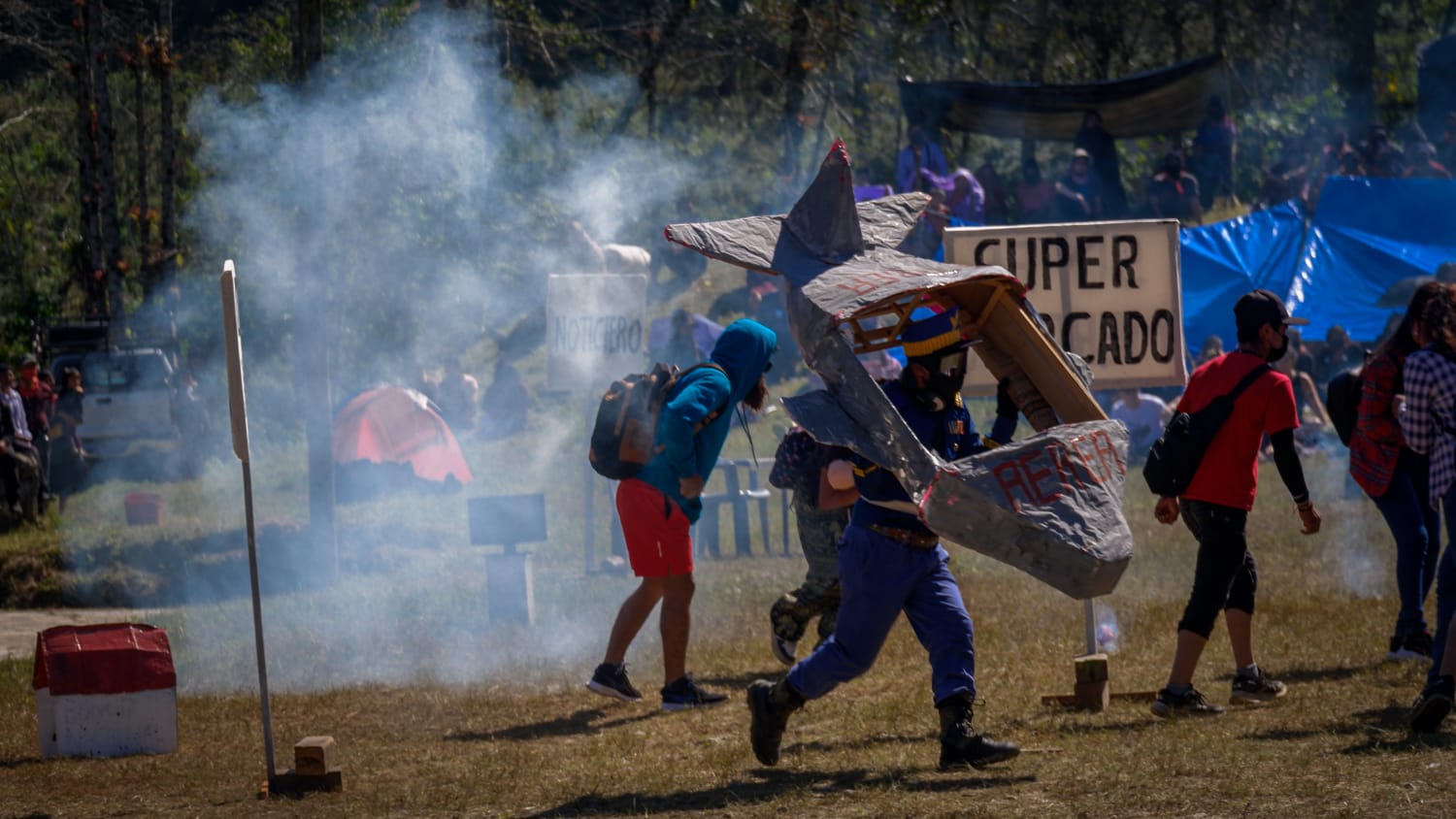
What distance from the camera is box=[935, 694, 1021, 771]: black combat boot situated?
Answer: 19.2 ft

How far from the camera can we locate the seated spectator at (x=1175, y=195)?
74.2 feet

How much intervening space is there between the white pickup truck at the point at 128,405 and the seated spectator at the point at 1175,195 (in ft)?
43.4

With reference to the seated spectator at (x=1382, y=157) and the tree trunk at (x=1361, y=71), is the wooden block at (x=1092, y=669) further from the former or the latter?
the tree trunk at (x=1361, y=71)

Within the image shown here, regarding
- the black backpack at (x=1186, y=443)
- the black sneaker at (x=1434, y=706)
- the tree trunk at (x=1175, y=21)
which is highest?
the tree trunk at (x=1175, y=21)

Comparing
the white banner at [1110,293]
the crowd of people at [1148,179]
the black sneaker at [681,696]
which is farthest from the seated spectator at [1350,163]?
the black sneaker at [681,696]

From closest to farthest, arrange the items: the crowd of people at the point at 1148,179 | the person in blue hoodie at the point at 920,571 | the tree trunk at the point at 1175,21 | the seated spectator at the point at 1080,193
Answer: the person in blue hoodie at the point at 920,571 → the crowd of people at the point at 1148,179 → the seated spectator at the point at 1080,193 → the tree trunk at the point at 1175,21

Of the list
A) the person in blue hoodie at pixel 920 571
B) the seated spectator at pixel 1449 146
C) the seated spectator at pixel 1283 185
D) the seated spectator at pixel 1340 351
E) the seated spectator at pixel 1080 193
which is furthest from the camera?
the seated spectator at pixel 1283 185

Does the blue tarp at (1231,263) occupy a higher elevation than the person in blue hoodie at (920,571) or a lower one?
higher

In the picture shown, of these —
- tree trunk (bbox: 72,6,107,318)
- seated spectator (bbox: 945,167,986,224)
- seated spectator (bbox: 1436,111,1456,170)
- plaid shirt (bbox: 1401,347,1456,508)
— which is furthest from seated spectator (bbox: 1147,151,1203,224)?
plaid shirt (bbox: 1401,347,1456,508)

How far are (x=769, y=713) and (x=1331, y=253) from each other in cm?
1454

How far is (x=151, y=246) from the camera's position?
68.1 feet

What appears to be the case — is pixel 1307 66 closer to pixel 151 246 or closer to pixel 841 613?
pixel 151 246

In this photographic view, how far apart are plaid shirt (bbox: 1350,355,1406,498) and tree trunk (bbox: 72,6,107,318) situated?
1302cm

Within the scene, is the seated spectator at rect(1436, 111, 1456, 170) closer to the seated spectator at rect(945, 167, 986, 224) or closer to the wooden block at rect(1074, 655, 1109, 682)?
the seated spectator at rect(945, 167, 986, 224)
